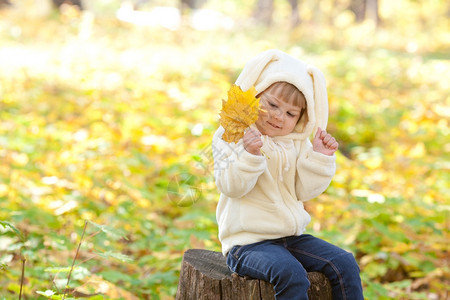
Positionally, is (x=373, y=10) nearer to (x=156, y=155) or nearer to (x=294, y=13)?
(x=294, y=13)

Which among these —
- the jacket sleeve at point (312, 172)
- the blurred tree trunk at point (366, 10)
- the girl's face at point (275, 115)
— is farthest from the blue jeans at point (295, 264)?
the blurred tree trunk at point (366, 10)

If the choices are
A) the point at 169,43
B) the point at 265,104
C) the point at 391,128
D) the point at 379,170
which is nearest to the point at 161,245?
the point at 265,104

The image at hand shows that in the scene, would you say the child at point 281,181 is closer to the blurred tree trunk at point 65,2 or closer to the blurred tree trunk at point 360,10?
the blurred tree trunk at point 65,2

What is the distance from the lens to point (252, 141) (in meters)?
2.29

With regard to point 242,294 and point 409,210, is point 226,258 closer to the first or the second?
point 242,294

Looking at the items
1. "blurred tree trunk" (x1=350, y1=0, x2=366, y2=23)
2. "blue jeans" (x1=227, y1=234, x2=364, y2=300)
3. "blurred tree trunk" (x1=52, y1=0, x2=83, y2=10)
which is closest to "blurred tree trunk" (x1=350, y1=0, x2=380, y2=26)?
"blurred tree trunk" (x1=350, y1=0, x2=366, y2=23)

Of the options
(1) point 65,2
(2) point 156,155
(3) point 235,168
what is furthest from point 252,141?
(1) point 65,2

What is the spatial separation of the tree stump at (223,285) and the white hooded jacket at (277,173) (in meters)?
0.15

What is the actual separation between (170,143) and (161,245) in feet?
7.61

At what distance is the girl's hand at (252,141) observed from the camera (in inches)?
90.0

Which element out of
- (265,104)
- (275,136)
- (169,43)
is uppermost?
(265,104)

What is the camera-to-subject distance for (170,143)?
6551 mm

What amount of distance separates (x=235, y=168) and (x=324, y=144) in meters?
0.52

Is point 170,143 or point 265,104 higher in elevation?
point 265,104
